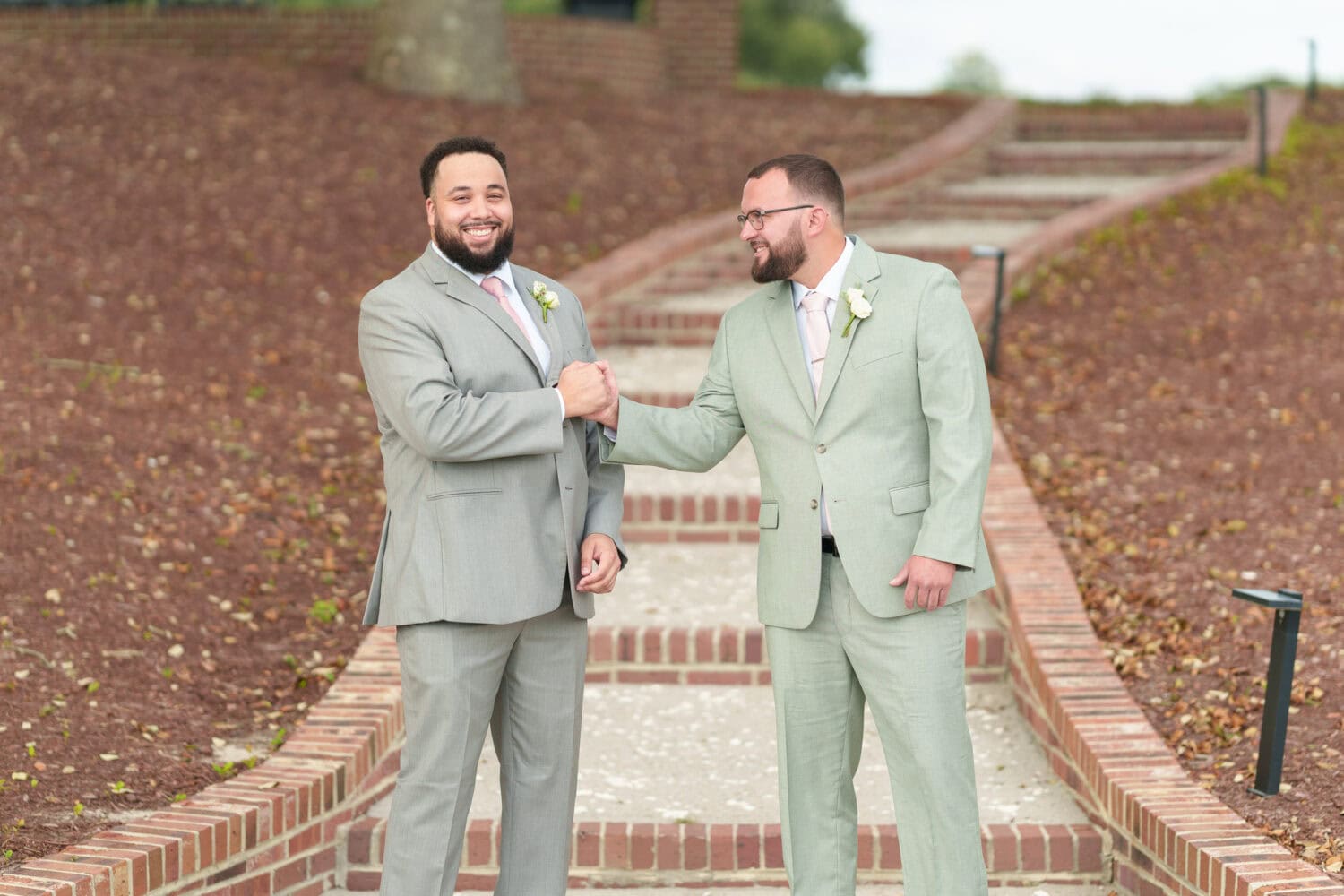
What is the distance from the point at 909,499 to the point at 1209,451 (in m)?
3.85

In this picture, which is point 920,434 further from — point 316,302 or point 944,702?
point 316,302

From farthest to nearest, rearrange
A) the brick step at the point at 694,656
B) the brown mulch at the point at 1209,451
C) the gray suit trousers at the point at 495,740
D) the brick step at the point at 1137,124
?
1. the brick step at the point at 1137,124
2. the brick step at the point at 694,656
3. the brown mulch at the point at 1209,451
4. the gray suit trousers at the point at 495,740

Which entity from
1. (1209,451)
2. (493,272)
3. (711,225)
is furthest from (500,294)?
(711,225)

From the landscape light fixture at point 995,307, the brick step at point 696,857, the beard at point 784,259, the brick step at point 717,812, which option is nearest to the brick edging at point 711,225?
the landscape light fixture at point 995,307

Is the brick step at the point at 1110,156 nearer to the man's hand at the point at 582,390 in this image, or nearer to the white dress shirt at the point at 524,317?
the white dress shirt at the point at 524,317

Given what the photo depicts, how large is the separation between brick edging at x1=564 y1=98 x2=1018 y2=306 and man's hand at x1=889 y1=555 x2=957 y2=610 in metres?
5.56

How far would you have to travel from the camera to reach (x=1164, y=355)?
8.09m

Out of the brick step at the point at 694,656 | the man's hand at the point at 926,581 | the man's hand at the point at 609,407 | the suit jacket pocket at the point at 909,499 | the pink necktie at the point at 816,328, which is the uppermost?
the pink necktie at the point at 816,328

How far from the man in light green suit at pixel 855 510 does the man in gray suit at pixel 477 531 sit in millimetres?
259

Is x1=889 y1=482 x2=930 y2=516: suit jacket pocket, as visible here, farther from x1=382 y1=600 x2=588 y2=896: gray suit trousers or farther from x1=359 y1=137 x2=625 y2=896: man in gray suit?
x1=382 y1=600 x2=588 y2=896: gray suit trousers

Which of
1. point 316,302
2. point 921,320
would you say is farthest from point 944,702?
point 316,302

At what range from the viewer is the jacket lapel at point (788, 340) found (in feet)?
12.0

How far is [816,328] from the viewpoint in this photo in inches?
147

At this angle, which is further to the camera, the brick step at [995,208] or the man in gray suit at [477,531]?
the brick step at [995,208]
